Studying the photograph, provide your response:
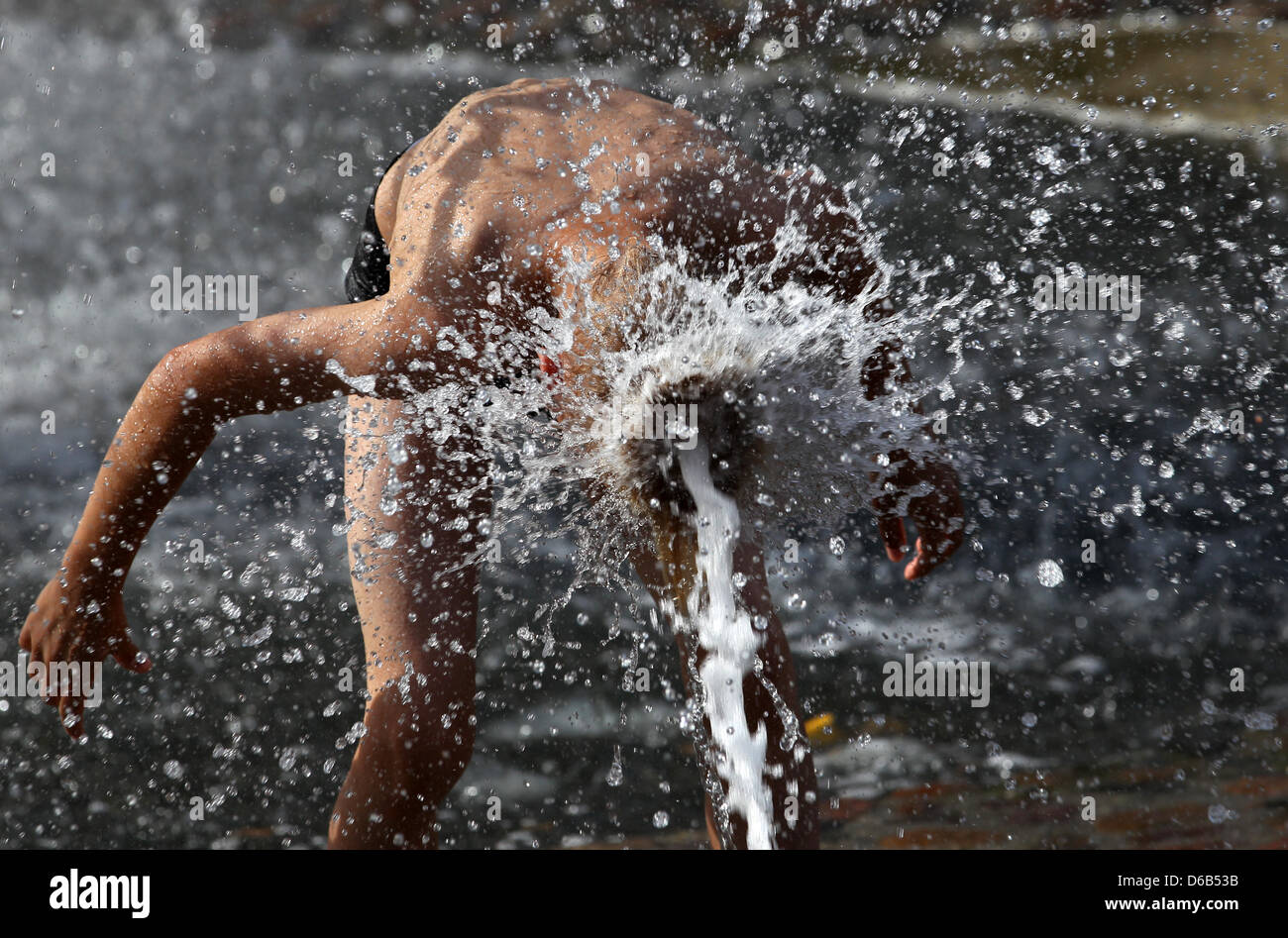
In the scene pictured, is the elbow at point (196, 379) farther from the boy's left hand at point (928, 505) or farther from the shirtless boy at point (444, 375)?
the boy's left hand at point (928, 505)

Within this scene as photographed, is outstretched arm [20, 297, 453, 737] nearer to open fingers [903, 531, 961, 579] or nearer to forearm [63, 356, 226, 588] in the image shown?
forearm [63, 356, 226, 588]

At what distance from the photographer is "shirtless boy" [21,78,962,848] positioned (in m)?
1.60

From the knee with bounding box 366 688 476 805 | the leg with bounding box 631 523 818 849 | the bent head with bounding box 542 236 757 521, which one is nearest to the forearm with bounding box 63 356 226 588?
the knee with bounding box 366 688 476 805

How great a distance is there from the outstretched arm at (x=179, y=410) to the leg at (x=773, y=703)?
1.69 feet

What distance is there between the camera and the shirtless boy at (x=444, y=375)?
5.24ft

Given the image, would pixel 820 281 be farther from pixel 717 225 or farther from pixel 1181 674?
pixel 1181 674

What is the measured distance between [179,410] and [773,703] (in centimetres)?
106

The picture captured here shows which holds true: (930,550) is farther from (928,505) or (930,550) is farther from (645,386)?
(645,386)

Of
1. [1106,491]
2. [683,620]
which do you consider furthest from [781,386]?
[1106,491]

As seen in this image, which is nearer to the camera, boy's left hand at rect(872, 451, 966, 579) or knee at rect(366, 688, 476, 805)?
knee at rect(366, 688, 476, 805)

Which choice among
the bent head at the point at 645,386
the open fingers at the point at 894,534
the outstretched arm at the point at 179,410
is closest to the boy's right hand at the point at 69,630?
the outstretched arm at the point at 179,410

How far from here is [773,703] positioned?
1718 millimetres

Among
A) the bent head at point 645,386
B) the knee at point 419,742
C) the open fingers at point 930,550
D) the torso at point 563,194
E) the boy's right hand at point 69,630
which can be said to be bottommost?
the knee at point 419,742

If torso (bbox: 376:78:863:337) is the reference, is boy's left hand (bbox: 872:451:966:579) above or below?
below
